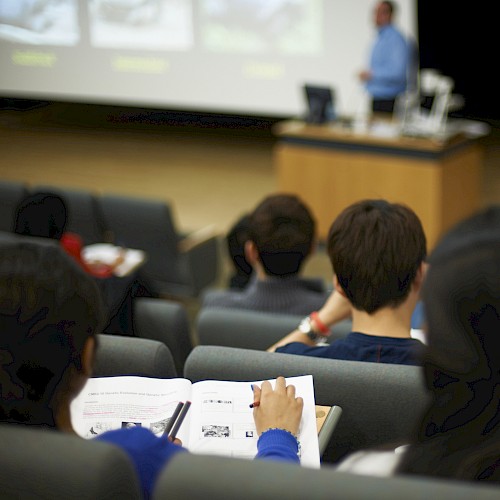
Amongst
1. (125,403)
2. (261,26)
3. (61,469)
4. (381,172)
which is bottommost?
(381,172)

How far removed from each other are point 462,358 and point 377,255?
1.01 meters

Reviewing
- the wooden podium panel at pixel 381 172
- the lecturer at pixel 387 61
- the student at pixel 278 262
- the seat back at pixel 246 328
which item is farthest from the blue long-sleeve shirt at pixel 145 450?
the lecturer at pixel 387 61

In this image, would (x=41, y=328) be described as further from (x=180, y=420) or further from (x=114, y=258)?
(x=114, y=258)

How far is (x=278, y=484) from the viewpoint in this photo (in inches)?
45.5

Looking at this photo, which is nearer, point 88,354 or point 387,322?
point 88,354

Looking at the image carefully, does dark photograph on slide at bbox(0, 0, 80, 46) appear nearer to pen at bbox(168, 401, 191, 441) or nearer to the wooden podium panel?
the wooden podium panel

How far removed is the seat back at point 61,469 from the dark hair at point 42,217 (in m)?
2.70

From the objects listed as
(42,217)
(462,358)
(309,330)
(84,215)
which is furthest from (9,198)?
(462,358)

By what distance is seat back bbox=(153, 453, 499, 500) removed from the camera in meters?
1.12

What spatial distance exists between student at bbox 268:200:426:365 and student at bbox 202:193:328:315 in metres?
0.86

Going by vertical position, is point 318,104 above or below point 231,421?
above

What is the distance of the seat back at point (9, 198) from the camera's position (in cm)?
501

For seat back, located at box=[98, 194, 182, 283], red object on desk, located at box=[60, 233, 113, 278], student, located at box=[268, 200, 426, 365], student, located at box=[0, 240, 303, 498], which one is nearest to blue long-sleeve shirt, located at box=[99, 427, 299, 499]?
student, located at box=[0, 240, 303, 498]

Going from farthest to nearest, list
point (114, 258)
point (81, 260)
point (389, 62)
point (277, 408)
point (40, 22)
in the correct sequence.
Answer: point (40, 22), point (389, 62), point (114, 258), point (81, 260), point (277, 408)
